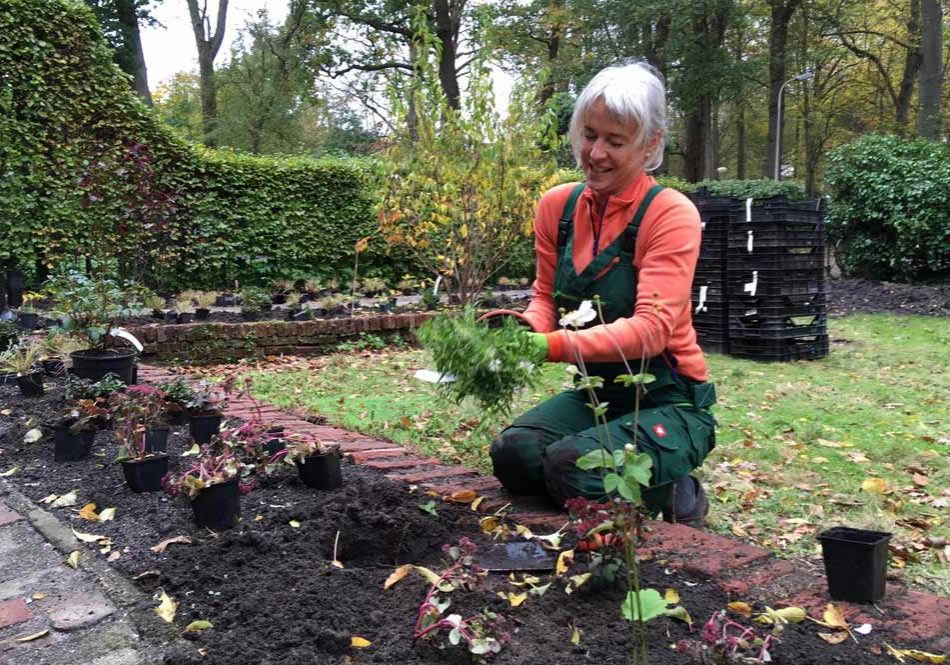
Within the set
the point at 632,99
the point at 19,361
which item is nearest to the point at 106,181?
the point at 19,361

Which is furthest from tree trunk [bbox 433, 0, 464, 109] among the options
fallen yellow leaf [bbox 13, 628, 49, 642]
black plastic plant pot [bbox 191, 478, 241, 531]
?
fallen yellow leaf [bbox 13, 628, 49, 642]

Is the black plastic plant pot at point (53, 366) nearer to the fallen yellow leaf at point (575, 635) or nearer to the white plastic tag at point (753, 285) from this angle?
the fallen yellow leaf at point (575, 635)

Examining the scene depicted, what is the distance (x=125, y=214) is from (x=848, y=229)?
1266 cm

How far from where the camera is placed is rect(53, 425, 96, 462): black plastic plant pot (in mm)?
3420

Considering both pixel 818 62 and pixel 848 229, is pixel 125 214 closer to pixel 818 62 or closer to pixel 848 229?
pixel 848 229

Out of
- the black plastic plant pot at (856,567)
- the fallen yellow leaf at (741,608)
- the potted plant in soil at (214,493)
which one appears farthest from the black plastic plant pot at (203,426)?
the black plastic plant pot at (856,567)

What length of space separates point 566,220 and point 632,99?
579 millimetres

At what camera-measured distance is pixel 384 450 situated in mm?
3668

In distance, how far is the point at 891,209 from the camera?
13875 mm

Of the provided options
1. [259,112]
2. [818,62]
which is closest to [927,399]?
[259,112]

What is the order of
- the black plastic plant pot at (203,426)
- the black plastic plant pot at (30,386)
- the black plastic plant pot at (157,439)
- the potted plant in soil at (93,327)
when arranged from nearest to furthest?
the black plastic plant pot at (157,439) → the black plastic plant pot at (203,426) → the black plastic plant pot at (30,386) → the potted plant in soil at (93,327)

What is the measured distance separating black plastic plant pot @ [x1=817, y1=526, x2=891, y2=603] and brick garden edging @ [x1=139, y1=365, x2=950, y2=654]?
28mm

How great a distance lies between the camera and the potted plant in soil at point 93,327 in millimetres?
4730

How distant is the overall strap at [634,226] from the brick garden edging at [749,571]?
96 cm
